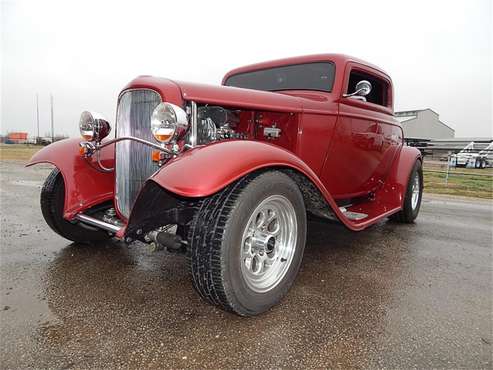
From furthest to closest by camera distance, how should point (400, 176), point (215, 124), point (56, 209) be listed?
1. point (400, 176)
2. point (56, 209)
3. point (215, 124)

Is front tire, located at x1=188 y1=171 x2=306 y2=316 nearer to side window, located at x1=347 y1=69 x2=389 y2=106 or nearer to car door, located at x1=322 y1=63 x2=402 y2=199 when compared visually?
car door, located at x1=322 y1=63 x2=402 y2=199

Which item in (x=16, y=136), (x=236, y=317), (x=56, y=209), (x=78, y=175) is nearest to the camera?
(x=236, y=317)

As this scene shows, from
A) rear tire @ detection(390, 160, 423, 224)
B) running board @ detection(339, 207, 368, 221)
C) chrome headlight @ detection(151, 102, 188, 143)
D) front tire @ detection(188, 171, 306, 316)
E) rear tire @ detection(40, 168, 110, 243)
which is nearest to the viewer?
front tire @ detection(188, 171, 306, 316)

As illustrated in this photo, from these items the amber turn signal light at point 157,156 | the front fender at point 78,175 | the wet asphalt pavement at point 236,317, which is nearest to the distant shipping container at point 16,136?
the front fender at point 78,175

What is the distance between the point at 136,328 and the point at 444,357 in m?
1.63

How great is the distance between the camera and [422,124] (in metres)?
38.2

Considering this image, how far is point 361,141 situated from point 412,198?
1.76 metres

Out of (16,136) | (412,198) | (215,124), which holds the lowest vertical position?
(16,136)

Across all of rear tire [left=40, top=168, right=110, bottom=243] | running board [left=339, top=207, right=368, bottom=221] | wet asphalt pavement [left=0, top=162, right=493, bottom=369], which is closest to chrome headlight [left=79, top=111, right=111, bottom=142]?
rear tire [left=40, top=168, right=110, bottom=243]

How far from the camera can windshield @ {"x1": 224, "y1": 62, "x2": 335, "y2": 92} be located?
11.1 ft

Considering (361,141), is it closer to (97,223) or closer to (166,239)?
(166,239)

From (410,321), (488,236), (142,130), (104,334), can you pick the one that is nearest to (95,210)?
(142,130)

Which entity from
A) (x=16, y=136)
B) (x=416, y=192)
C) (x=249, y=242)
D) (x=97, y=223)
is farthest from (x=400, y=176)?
(x=16, y=136)

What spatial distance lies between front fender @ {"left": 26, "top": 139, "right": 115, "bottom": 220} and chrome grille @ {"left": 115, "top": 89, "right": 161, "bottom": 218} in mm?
341
